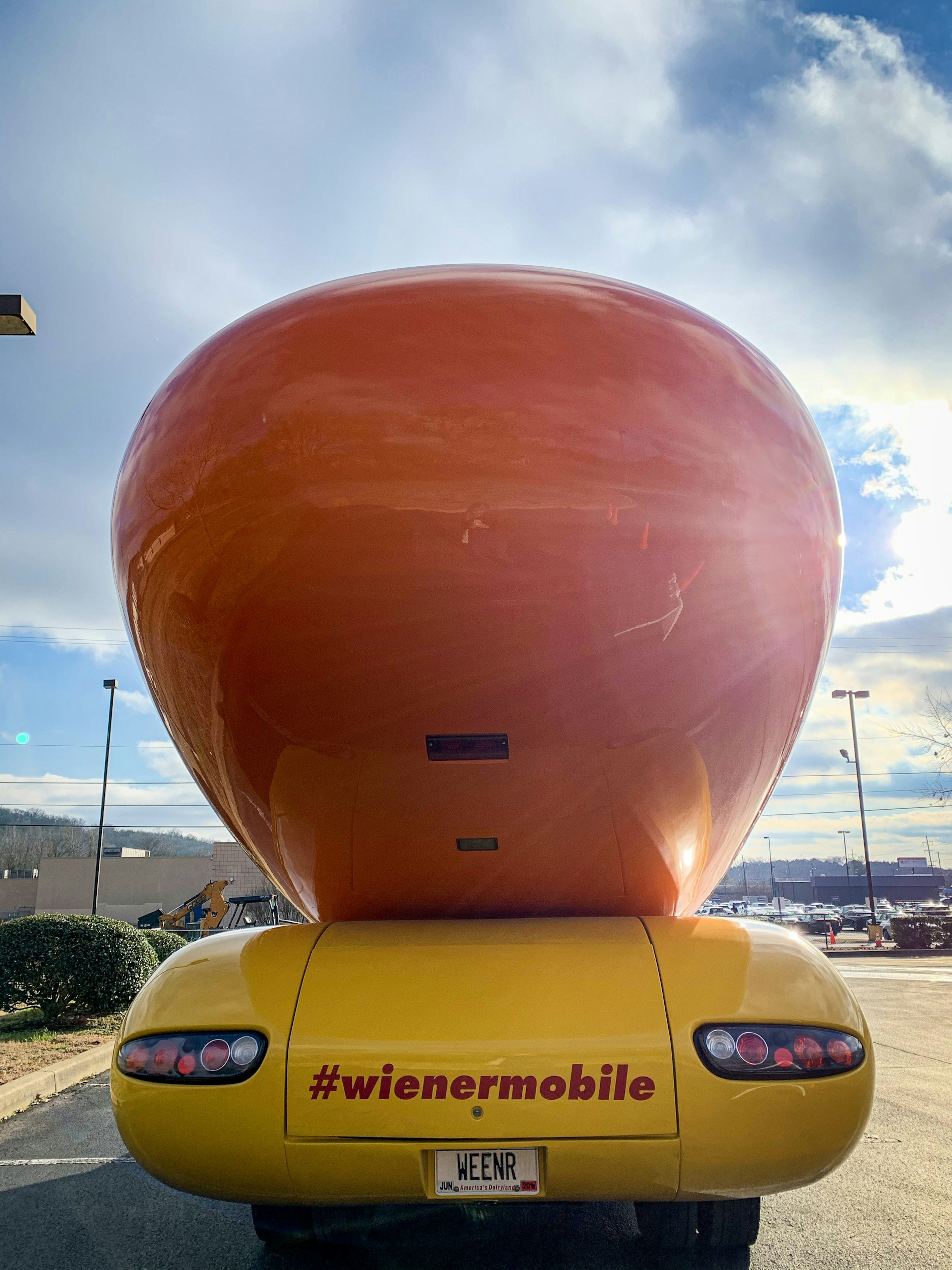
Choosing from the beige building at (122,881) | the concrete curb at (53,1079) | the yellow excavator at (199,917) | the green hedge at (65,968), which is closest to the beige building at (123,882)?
the beige building at (122,881)

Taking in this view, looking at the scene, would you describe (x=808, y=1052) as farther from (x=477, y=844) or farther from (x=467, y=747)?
(x=467, y=747)

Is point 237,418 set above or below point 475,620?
above

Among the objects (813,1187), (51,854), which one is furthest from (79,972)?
(51,854)

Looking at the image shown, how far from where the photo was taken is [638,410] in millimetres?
2117

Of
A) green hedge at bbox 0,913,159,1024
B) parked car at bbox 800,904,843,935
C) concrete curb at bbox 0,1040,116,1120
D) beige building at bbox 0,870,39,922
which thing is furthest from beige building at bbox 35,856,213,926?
concrete curb at bbox 0,1040,116,1120

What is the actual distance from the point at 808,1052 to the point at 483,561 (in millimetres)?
1530

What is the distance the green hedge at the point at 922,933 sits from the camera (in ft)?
76.8

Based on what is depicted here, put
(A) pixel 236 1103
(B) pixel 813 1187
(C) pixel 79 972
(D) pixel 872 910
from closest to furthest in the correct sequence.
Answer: (A) pixel 236 1103
(B) pixel 813 1187
(C) pixel 79 972
(D) pixel 872 910

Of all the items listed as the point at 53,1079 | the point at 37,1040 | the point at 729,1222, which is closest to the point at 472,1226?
the point at 729,1222

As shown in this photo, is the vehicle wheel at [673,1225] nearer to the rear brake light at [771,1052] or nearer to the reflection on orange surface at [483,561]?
the rear brake light at [771,1052]

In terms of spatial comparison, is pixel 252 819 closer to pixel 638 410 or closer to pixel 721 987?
pixel 721 987

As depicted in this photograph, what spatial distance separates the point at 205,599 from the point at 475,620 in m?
0.72

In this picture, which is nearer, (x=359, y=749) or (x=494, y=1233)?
(x=359, y=749)

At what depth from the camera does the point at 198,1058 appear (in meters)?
2.36
